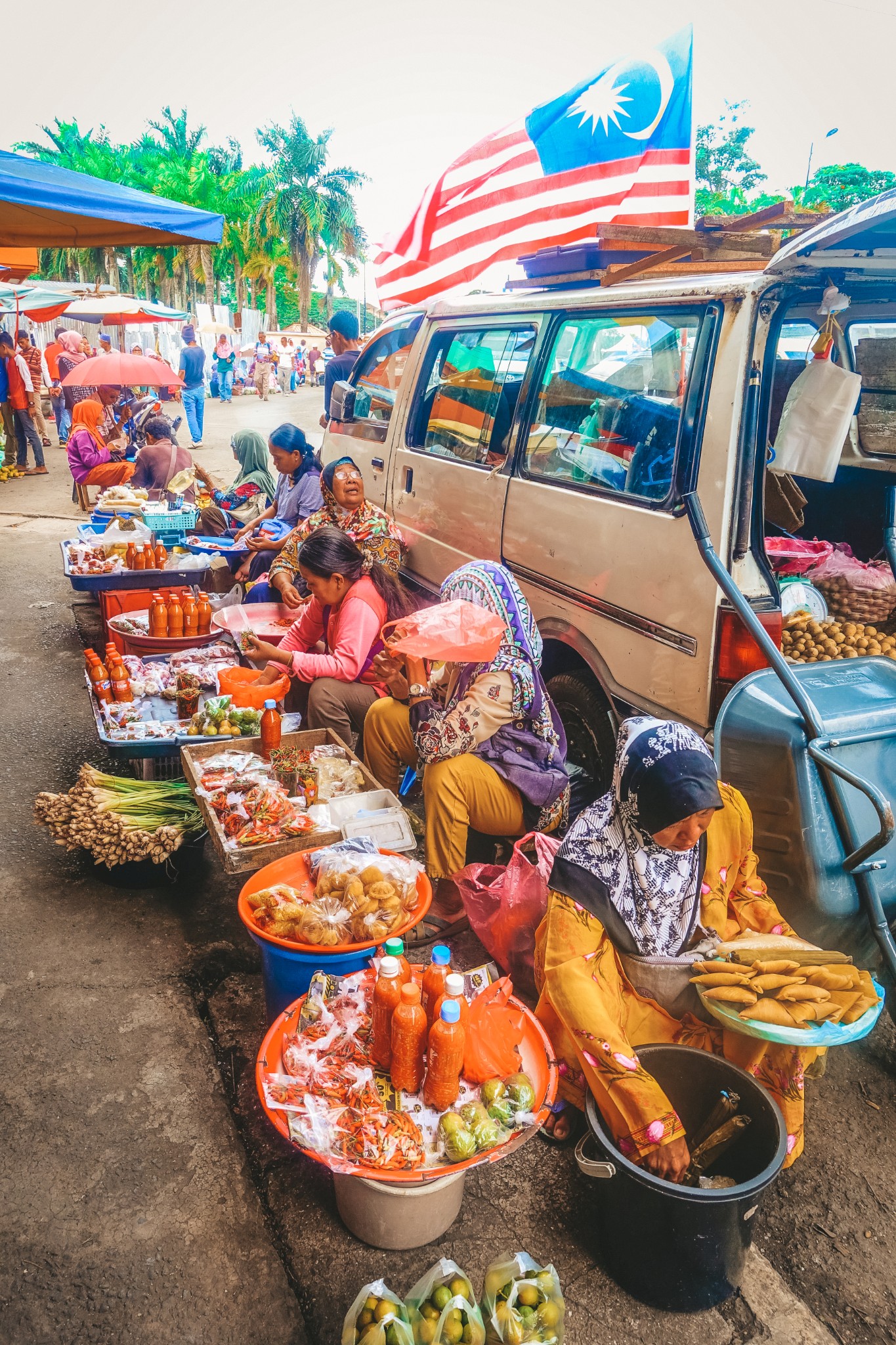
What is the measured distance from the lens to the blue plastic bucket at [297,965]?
92.4 inches

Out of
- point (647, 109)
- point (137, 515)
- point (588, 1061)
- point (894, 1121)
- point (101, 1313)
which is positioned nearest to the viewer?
point (101, 1313)

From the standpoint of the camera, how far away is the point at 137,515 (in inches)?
281

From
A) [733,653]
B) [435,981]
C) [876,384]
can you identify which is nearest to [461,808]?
[435,981]

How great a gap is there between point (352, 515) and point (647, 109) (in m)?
2.88

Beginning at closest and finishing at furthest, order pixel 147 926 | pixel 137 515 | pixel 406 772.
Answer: pixel 147 926 → pixel 406 772 → pixel 137 515

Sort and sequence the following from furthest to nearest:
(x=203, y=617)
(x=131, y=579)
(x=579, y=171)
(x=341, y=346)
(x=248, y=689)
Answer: (x=341, y=346) < (x=131, y=579) < (x=579, y=171) < (x=203, y=617) < (x=248, y=689)

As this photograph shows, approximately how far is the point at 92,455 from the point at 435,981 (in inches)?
349

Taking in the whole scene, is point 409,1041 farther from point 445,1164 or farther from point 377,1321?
point 377,1321

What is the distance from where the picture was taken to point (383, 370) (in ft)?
18.2

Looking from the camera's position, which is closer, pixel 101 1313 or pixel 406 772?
pixel 101 1313

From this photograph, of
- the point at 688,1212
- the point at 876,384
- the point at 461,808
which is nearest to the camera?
the point at 688,1212

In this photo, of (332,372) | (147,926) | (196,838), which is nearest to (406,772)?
(196,838)

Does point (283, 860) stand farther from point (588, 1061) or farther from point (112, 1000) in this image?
point (588, 1061)

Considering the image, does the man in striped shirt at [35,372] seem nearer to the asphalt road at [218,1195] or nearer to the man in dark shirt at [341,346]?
the man in dark shirt at [341,346]
